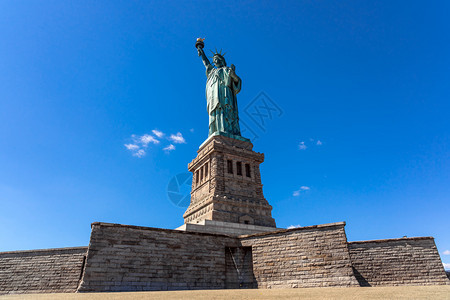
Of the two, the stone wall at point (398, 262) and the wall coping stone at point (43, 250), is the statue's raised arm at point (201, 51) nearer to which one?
the wall coping stone at point (43, 250)

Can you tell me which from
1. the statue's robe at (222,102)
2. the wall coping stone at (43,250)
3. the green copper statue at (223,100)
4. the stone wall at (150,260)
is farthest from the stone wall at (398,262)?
the statue's robe at (222,102)

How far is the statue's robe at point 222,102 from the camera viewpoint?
34.1m

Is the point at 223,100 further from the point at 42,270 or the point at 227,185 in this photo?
the point at 42,270

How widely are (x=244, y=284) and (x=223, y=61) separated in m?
32.2

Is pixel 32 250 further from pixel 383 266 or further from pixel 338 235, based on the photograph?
pixel 383 266

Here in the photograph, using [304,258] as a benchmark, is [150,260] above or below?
above

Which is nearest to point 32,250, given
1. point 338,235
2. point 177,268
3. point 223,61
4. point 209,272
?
point 177,268

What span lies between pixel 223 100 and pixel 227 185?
1199 cm

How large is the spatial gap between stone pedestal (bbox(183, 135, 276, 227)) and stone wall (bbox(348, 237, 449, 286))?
11854 millimetres

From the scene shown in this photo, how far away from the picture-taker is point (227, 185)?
2862 cm

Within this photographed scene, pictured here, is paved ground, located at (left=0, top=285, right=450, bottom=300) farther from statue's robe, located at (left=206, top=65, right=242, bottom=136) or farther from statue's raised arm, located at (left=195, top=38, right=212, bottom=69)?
statue's raised arm, located at (left=195, top=38, right=212, bottom=69)

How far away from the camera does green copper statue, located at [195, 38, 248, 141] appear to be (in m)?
33.9

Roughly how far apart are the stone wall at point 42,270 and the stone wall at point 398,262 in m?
16.6

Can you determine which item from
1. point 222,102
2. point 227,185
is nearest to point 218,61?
point 222,102
